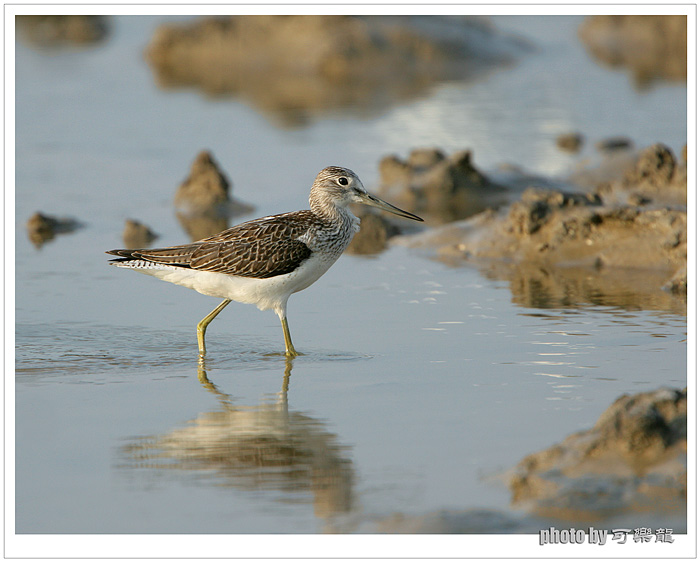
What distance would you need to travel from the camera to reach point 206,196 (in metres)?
17.0

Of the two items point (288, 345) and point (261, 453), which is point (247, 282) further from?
point (261, 453)

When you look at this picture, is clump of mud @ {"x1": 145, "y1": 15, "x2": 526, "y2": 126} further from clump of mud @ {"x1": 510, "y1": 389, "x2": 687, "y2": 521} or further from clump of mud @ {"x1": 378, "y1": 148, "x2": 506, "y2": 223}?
clump of mud @ {"x1": 510, "y1": 389, "x2": 687, "y2": 521}

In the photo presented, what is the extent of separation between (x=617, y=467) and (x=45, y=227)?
10.8m

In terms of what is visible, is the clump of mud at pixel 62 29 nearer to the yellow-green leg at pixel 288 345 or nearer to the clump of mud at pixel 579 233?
the clump of mud at pixel 579 233

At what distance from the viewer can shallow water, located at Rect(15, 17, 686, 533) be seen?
738 centimetres

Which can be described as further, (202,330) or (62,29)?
(62,29)

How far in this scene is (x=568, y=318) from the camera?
1164 cm

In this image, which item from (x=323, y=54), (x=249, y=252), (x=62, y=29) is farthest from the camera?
(x=62, y=29)

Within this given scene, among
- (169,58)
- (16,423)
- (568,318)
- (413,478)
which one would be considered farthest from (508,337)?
(169,58)

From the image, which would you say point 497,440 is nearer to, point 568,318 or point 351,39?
point 568,318

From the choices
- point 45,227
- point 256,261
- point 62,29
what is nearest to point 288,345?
point 256,261

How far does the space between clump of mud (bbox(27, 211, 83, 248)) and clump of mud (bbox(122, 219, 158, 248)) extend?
119cm

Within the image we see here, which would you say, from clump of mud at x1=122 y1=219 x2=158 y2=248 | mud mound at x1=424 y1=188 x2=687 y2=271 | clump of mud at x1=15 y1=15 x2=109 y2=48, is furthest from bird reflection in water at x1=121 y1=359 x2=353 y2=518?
clump of mud at x1=15 y1=15 x2=109 y2=48

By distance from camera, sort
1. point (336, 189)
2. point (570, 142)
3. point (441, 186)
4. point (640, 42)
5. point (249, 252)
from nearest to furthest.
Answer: point (249, 252) < point (336, 189) < point (441, 186) < point (570, 142) < point (640, 42)
